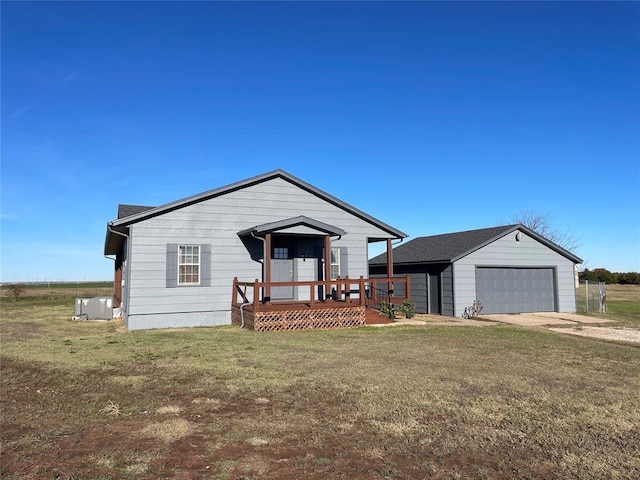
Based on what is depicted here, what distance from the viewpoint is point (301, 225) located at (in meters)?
14.9

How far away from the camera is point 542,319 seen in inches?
696

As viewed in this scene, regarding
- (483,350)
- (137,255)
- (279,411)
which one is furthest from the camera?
(137,255)

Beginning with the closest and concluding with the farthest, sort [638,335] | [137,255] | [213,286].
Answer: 1. [638,335]
2. [137,255]
3. [213,286]

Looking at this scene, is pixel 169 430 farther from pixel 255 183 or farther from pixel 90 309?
pixel 90 309

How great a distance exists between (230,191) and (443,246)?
1084 centimetres

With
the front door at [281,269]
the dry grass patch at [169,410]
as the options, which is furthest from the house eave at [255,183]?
the dry grass patch at [169,410]

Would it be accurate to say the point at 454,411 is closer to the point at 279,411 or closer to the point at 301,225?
the point at 279,411

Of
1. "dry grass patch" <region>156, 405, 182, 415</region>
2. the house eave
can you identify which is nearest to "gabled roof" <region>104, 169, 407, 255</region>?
the house eave

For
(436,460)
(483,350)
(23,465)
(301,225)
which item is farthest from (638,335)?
(23,465)

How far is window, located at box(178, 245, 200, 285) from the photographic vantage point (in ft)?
48.5

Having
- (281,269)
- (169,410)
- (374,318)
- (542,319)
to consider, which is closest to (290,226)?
(281,269)

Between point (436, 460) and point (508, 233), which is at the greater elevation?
point (508, 233)

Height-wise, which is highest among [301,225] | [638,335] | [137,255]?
[301,225]

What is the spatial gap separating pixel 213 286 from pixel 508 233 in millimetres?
12943
